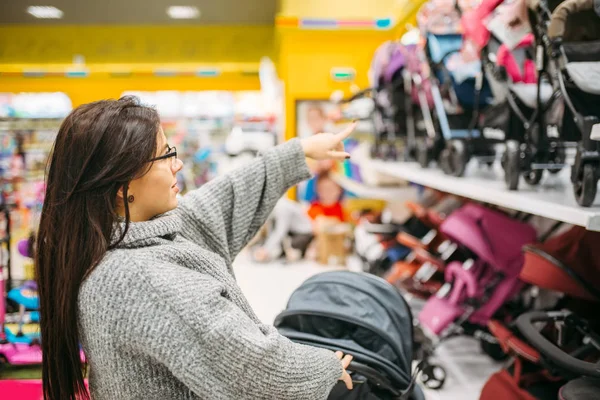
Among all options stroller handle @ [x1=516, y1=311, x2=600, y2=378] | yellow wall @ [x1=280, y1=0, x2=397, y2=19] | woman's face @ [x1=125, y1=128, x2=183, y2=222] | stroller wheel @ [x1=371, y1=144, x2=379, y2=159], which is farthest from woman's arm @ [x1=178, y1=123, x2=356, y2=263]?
yellow wall @ [x1=280, y1=0, x2=397, y2=19]

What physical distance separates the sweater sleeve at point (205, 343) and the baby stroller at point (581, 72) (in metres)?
0.88

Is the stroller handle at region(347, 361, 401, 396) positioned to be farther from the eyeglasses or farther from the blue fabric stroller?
the blue fabric stroller

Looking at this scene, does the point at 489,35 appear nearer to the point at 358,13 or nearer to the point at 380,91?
the point at 380,91

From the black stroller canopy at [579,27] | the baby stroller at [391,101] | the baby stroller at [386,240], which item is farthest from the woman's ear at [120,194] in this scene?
the baby stroller at [386,240]

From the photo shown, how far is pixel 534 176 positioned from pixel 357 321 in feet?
2.95

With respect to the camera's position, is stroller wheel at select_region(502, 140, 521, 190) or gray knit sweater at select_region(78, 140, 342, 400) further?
stroller wheel at select_region(502, 140, 521, 190)

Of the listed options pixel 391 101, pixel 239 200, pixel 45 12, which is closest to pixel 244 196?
pixel 239 200

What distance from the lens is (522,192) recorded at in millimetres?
1647

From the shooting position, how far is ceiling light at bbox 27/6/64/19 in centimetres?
151

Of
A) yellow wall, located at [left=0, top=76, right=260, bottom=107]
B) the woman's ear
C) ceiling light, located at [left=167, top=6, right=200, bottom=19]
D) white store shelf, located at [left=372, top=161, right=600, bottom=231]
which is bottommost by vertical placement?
white store shelf, located at [left=372, top=161, right=600, bottom=231]

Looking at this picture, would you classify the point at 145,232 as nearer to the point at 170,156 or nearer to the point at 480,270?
the point at 170,156

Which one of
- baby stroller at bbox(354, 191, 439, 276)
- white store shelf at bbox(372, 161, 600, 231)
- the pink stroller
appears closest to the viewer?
white store shelf at bbox(372, 161, 600, 231)

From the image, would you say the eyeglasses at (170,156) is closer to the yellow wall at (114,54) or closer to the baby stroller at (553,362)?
the yellow wall at (114,54)

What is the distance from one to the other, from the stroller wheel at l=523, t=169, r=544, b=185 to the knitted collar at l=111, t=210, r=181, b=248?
1297mm
